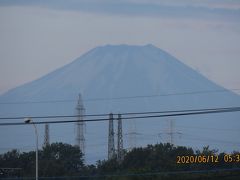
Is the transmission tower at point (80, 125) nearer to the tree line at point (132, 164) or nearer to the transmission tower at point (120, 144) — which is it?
the tree line at point (132, 164)

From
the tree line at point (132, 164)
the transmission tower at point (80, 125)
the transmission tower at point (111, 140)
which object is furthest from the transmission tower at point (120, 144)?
the transmission tower at point (80, 125)

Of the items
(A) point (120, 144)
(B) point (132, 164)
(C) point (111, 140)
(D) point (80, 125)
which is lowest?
(B) point (132, 164)

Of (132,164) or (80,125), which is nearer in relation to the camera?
(80,125)

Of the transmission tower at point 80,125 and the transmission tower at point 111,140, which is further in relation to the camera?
the transmission tower at point 80,125

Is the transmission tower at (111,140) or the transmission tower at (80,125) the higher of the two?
the transmission tower at (80,125)

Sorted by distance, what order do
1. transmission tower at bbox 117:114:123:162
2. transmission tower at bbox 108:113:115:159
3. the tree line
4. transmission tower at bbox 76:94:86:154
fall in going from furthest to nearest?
1. transmission tower at bbox 76:94:86:154
2. transmission tower at bbox 108:113:115:159
3. transmission tower at bbox 117:114:123:162
4. the tree line
